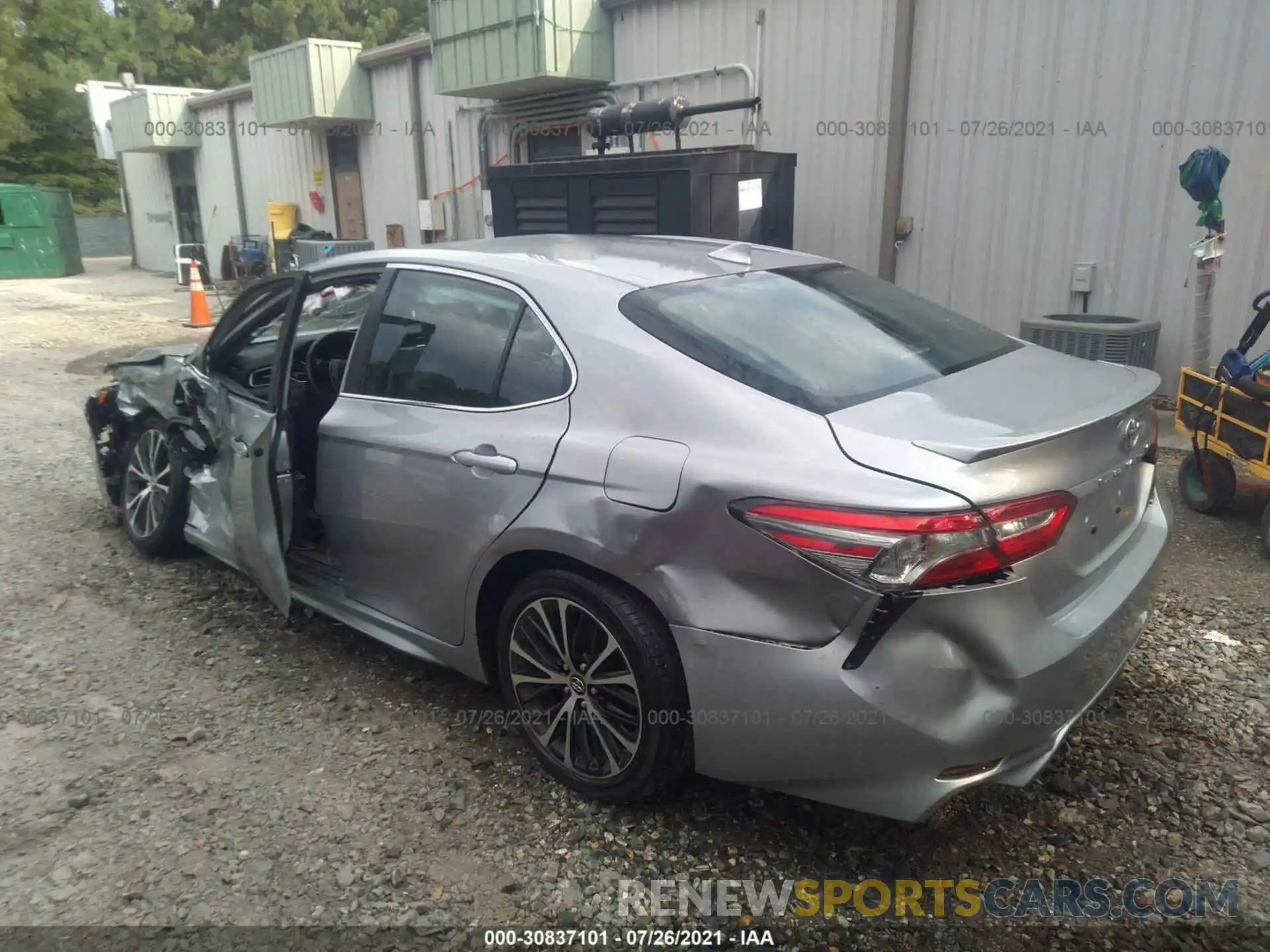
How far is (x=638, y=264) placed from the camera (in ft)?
9.89

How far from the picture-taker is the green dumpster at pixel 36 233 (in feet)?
64.7

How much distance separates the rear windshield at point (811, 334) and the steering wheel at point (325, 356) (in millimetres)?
1654

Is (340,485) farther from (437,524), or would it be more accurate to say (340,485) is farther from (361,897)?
(361,897)

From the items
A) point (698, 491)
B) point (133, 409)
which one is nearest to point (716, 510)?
point (698, 491)

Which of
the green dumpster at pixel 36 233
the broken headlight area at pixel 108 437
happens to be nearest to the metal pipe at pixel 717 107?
the broken headlight area at pixel 108 437

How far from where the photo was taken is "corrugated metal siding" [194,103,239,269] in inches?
697

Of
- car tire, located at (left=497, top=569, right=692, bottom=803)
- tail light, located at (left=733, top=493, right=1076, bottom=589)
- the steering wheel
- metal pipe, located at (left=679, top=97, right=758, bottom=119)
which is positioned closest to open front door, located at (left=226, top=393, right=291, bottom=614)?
the steering wheel

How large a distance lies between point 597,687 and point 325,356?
2.08 meters

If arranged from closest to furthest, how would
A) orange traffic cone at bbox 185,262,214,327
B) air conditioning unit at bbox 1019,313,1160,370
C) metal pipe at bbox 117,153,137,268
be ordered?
air conditioning unit at bbox 1019,313,1160,370 < orange traffic cone at bbox 185,262,214,327 < metal pipe at bbox 117,153,137,268

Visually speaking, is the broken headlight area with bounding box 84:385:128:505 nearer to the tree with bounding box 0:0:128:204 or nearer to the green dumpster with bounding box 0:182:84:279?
the green dumpster with bounding box 0:182:84:279

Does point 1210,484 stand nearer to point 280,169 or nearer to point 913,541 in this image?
point 913,541

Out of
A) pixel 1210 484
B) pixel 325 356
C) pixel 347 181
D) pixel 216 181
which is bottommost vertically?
pixel 1210 484

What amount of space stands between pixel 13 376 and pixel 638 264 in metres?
8.94

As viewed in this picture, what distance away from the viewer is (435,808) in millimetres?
2744
